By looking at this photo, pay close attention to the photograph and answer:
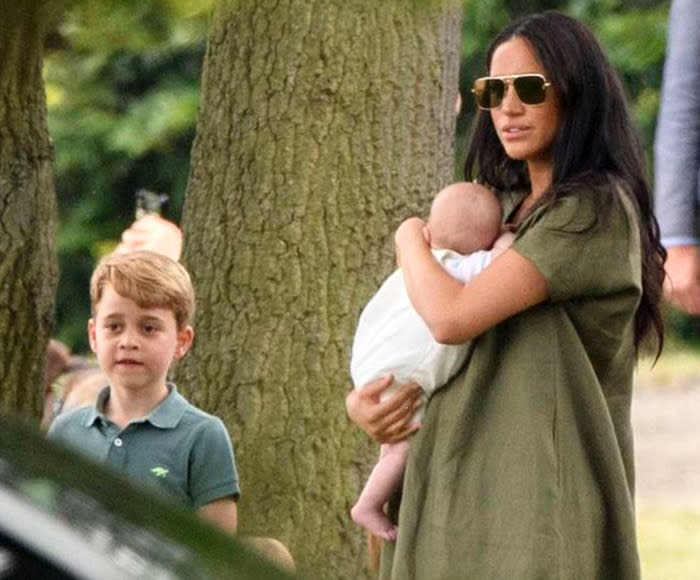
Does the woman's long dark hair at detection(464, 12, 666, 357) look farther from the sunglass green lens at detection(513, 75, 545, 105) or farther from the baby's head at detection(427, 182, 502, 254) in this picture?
the baby's head at detection(427, 182, 502, 254)

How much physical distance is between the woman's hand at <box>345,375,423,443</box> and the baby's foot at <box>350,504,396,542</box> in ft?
0.56

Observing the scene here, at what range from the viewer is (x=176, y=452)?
5898mm

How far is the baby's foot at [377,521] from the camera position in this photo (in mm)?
5625

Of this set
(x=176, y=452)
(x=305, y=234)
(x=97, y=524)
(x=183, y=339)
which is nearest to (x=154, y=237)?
(x=305, y=234)

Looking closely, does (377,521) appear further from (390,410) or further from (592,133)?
(592,133)

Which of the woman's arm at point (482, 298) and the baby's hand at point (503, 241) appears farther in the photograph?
the baby's hand at point (503, 241)

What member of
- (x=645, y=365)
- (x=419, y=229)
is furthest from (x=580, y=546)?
(x=645, y=365)

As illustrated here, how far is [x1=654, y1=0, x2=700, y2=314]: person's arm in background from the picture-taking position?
16.3ft

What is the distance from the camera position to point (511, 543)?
17.4 feet

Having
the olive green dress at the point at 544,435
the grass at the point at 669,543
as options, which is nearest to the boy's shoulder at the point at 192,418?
the olive green dress at the point at 544,435

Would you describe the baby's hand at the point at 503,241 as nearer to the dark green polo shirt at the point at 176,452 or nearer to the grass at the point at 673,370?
the dark green polo shirt at the point at 176,452

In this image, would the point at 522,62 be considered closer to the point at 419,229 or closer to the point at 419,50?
the point at 419,229

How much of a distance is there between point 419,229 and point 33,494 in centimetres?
253

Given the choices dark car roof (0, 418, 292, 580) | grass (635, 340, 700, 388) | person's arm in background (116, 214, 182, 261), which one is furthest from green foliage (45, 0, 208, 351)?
dark car roof (0, 418, 292, 580)
